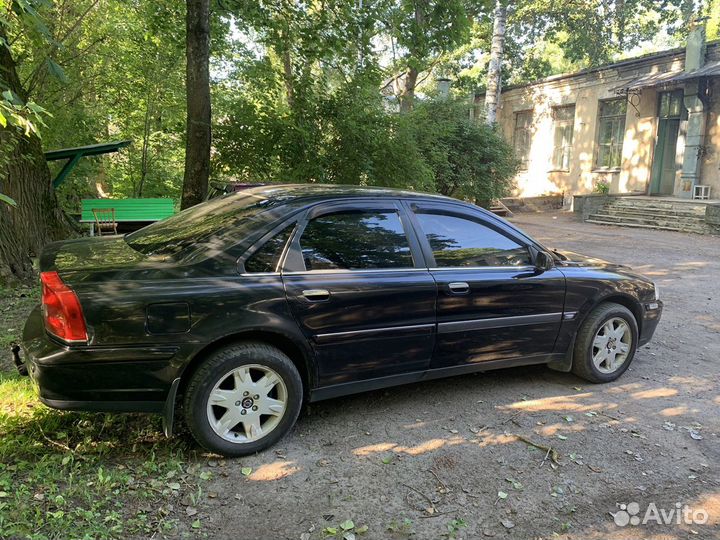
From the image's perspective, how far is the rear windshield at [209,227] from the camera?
349cm

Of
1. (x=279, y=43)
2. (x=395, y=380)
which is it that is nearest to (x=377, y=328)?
(x=395, y=380)

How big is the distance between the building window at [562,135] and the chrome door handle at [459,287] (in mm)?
23483

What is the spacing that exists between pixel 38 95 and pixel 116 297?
9182 mm

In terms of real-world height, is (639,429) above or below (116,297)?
below

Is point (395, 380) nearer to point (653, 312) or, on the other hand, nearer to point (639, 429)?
point (639, 429)

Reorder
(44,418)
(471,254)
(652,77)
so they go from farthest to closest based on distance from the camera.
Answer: (652,77) → (471,254) → (44,418)

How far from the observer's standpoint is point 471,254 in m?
4.16

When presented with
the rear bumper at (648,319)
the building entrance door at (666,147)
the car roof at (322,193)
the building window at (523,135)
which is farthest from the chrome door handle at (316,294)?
the building window at (523,135)

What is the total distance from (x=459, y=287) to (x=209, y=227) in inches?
69.8

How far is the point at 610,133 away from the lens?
23.3m

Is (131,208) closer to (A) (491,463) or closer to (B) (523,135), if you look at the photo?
(A) (491,463)

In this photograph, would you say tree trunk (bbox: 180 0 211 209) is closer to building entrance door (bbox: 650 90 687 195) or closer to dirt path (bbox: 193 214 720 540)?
dirt path (bbox: 193 214 720 540)

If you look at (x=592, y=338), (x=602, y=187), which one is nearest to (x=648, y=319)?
(x=592, y=338)

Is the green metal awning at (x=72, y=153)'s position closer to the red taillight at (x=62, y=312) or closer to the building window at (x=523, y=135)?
the red taillight at (x=62, y=312)
